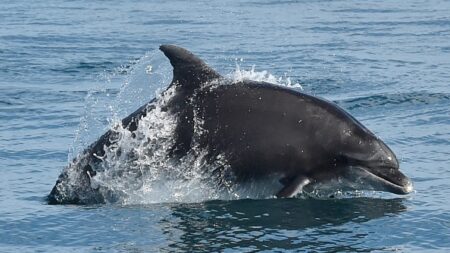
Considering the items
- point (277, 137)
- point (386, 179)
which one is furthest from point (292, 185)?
point (386, 179)

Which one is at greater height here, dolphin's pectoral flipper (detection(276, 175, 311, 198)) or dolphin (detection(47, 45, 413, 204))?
dolphin (detection(47, 45, 413, 204))

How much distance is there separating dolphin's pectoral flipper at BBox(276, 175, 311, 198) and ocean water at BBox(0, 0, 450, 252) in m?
0.21

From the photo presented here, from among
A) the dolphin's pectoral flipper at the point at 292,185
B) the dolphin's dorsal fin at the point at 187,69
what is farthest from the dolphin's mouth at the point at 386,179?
the dolphin's dorsal fin at the point at 187,69

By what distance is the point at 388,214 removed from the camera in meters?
13.0

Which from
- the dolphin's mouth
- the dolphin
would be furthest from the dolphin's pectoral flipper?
the dolphin's mouth

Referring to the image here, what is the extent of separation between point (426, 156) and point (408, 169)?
36.6 inches

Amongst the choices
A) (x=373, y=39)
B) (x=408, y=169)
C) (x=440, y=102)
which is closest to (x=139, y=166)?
(x=408, y=169)

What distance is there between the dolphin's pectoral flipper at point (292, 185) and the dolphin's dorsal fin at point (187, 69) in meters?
1.57

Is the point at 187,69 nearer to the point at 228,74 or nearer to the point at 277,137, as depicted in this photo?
the point at 277,137

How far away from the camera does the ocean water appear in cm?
1238

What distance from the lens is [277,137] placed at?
1335 centimetres

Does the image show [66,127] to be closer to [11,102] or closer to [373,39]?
[11,102]

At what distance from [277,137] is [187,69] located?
1.37 metres

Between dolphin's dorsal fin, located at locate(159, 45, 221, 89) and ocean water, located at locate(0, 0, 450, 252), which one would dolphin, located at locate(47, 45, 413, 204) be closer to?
dolphin's dorsal fin, located at locate(159, 45, 221, 89)
